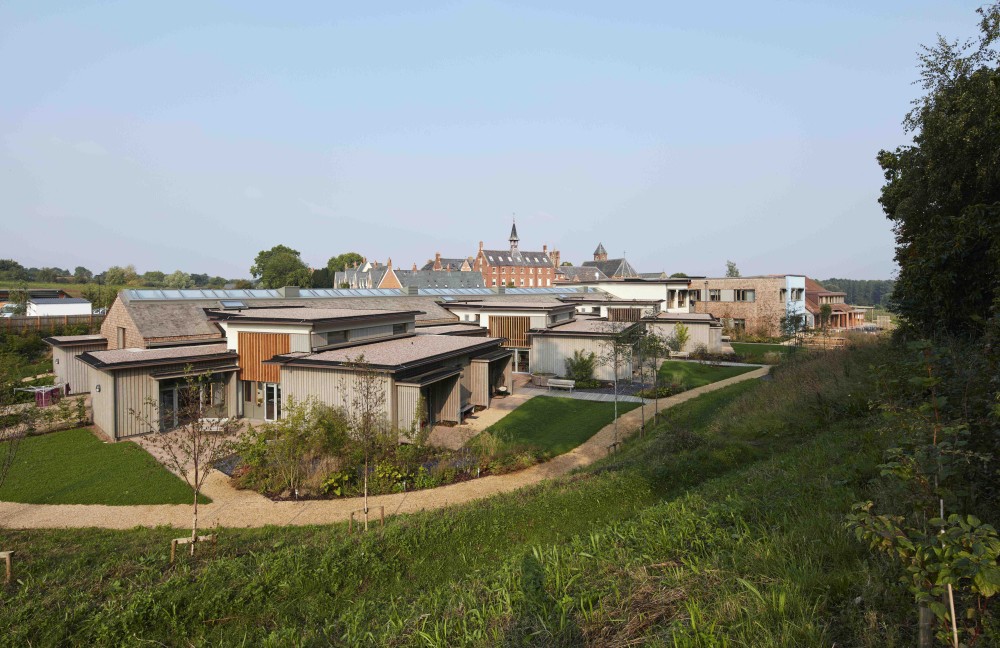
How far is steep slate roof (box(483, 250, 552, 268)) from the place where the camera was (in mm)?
103500

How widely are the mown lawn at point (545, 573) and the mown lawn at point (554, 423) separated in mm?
5660

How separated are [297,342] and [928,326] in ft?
73.2

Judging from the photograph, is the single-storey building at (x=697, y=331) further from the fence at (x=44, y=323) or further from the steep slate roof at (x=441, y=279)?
the fence at (x=44, y=323)

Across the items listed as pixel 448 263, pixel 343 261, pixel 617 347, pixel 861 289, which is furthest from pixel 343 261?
pixel 861 289

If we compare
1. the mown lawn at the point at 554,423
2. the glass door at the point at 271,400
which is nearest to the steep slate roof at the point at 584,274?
the mown lawn at the point at 554,423

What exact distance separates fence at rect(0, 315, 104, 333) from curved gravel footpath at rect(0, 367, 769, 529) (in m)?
28.2

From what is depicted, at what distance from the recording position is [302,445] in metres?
14.2

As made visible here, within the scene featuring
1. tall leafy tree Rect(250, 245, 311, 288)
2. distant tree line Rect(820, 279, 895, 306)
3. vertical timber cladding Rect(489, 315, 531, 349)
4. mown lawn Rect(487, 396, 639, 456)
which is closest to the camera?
mown lawn Rect(487, 396, 639, 456)

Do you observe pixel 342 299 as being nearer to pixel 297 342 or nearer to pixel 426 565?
pixel 297 342

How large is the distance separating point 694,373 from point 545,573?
27.5m

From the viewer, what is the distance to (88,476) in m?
14.5

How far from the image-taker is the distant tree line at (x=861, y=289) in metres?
154

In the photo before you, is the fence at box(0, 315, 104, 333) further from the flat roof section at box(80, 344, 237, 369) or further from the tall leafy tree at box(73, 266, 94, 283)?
the tall leafy tree at box(73, 266, 94, 283)

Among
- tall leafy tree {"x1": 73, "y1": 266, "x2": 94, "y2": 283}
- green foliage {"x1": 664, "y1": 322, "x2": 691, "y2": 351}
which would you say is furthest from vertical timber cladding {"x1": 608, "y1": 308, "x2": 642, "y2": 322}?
tall leafy tree {"x1": 73, "y1": 266, "x2": 94, "y2": 283}
